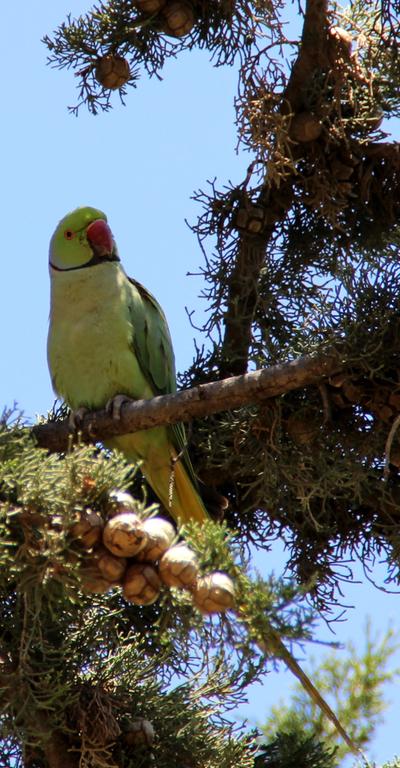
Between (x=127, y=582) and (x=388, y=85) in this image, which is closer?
(x=127, y=582)

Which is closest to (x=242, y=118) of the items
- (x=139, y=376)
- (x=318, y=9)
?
(x=318, y=9)

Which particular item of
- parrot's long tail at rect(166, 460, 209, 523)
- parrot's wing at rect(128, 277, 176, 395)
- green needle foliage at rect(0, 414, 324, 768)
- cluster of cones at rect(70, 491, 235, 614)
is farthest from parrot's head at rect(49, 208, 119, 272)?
cluster of cones at rect(70, 491, 235, 614)

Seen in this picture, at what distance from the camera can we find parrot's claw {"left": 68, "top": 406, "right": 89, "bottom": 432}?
253cm

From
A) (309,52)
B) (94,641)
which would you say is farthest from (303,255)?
(94,641)

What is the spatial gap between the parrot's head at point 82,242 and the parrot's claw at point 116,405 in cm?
55

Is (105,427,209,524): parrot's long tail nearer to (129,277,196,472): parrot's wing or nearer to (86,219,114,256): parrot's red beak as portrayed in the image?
(129,277,196,472): parrot's wing

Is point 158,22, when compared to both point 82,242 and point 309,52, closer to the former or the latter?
point 309,52

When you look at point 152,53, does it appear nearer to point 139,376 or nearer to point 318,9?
point 318,9

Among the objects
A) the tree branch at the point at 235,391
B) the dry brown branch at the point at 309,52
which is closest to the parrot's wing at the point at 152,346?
the tree branch at the point at 235,391

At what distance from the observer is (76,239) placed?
3264mm

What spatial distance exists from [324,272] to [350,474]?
0.67m

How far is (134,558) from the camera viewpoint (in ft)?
5.24

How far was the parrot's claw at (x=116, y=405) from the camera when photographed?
2464 millimetres

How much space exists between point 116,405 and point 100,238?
810mm
